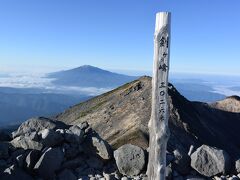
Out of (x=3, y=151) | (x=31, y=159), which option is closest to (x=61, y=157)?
(x=31, y=159)

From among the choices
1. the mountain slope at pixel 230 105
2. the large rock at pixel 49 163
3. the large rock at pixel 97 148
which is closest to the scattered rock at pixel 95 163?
the large rock at pixel 97 148

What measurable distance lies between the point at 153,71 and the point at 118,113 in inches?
1437

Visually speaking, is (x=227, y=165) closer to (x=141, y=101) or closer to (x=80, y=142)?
(x=80, y=142)

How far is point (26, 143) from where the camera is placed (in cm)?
2023

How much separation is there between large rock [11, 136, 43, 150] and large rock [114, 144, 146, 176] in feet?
11.8

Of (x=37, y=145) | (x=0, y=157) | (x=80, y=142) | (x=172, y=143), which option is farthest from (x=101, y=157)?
(x=172, y=143)

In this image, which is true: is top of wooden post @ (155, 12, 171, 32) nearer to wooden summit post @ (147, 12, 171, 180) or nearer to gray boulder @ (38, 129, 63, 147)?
wooden summit post @ (147, 12, 171, 180)

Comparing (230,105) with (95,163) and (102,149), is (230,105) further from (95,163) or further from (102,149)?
(95,163)

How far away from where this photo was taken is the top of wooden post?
1639 cm

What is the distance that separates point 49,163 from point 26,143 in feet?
5.73

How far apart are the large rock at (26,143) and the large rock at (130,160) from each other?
3585 mm

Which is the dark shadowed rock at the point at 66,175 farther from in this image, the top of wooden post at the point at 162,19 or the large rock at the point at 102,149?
the top of wooden post at the point at 162,19

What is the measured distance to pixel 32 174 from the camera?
19219mm

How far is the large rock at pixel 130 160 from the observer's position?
63.1 ft
